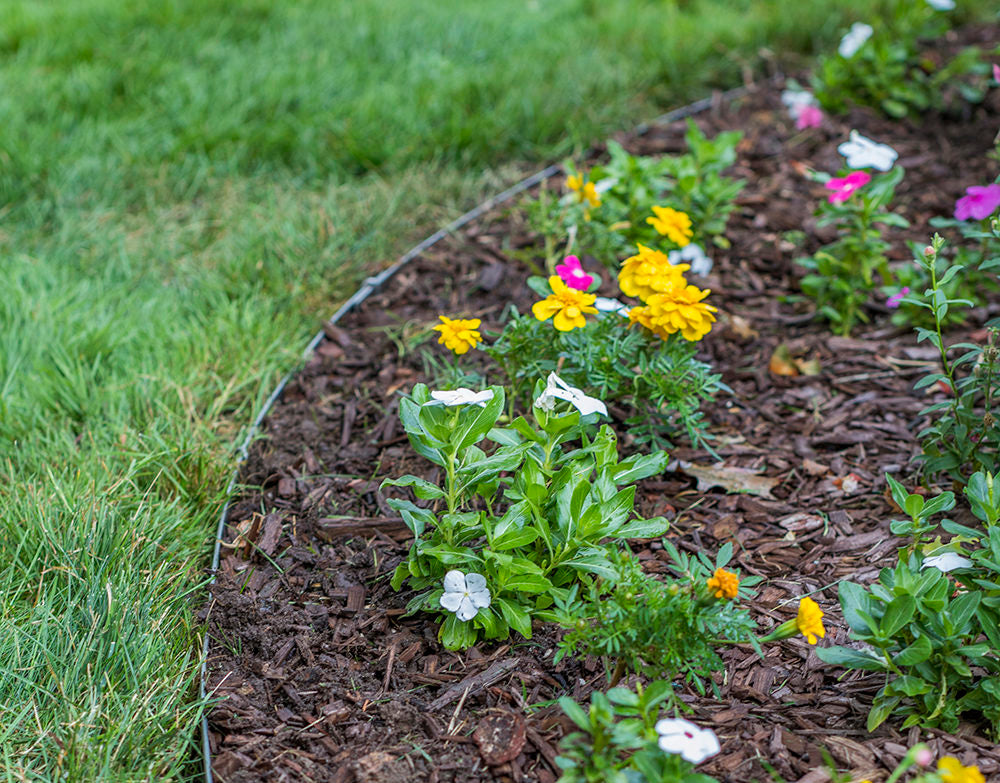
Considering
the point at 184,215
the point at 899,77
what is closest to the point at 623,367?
the point at 184,215

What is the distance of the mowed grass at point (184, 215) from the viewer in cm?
190

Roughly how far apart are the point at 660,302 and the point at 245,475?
46.9 inches

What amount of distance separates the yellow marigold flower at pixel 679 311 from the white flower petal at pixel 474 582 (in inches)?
28.3

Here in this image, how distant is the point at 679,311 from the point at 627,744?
1.03 metres

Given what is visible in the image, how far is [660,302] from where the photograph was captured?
215cm

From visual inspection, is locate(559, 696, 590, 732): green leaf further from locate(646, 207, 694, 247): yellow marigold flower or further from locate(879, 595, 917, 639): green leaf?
locate(646, 207, 694, 247): yellow marigold flower

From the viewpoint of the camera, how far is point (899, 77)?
3971mm

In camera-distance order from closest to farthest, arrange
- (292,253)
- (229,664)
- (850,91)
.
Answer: (229,664)
(292,253)
(850,91)

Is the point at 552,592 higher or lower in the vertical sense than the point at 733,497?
higher

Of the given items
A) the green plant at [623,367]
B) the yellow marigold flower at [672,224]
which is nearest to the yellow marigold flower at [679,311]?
the green plant at [623,367]

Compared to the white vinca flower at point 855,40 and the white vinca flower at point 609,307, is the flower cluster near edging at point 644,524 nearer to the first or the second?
the white vinca flower at point 609,307

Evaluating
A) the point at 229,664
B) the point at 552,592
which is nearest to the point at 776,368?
the point at 552,592

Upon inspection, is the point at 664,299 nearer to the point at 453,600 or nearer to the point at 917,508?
the point at 917,508

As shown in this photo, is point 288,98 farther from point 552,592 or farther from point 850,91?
point 552,592
